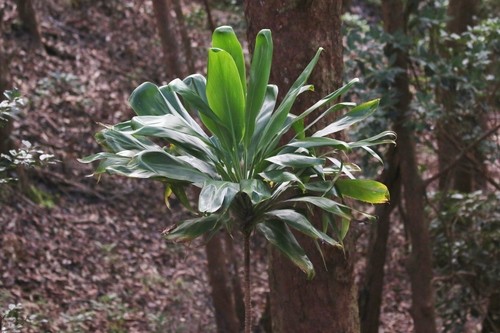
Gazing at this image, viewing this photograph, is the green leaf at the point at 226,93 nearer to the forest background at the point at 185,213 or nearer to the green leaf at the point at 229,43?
the green leaf at the point at 229,43

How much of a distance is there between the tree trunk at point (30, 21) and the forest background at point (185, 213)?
0.05 ft

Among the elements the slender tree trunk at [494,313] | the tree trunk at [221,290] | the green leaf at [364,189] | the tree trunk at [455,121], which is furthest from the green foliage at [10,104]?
the slender tree trunk at [494,313]

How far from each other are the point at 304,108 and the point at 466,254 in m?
3.55

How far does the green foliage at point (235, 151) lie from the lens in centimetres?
276

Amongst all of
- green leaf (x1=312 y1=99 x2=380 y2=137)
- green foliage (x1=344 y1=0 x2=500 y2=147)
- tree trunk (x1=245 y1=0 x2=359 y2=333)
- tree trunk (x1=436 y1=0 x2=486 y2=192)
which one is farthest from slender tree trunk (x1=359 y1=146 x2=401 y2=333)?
green leaf (x1=312 y1=99 x2=380 y2=137)

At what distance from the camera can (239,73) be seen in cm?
295

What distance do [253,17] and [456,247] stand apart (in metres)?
3.88

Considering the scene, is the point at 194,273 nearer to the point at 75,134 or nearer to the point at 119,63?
the point at 75,134

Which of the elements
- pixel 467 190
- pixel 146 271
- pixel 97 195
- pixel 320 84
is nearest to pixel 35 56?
pixel 97 195

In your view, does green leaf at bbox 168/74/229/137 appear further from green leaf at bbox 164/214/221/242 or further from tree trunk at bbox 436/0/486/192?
tree trunk at bbox 436/0/486/192

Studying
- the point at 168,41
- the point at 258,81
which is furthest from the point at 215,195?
the point at 168,41

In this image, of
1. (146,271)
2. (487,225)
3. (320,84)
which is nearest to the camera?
(320,84)

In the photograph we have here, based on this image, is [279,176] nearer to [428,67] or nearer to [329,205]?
[329,205]

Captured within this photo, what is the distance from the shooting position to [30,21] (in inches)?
366
